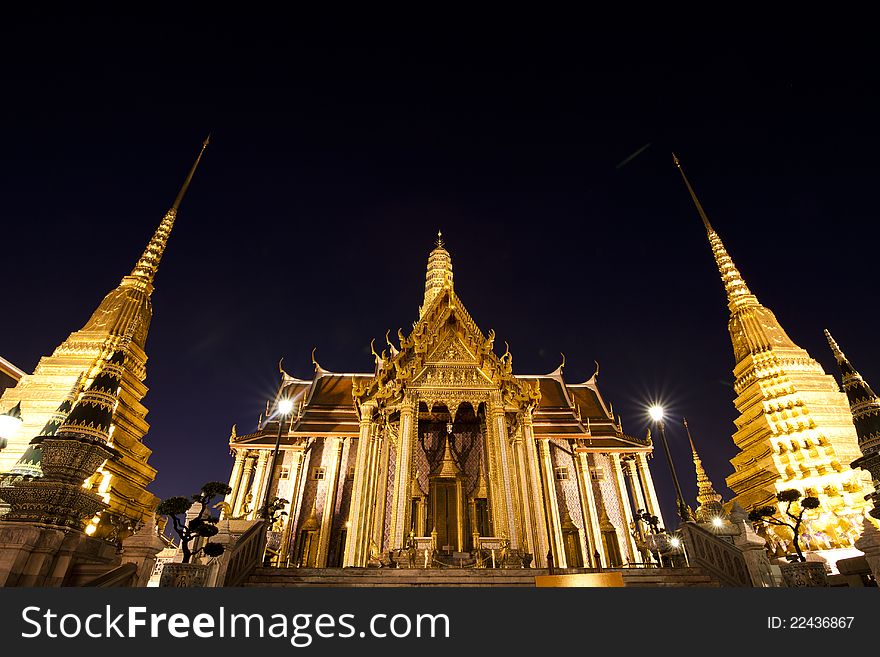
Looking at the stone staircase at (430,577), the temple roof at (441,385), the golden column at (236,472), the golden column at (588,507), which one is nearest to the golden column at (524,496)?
the temple roof at (441,385)

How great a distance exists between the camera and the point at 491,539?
A: 42.1 ft

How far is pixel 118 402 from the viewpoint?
1731cm

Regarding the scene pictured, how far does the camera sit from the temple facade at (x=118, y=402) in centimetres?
1745

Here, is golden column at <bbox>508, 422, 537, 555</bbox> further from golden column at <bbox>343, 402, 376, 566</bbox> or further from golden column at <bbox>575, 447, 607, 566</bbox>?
golden column at <bbox>575, 447, 607, 566</bbox>

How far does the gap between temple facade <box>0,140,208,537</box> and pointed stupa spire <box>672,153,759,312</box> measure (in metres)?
33.2

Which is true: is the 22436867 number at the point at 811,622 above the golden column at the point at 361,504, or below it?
below

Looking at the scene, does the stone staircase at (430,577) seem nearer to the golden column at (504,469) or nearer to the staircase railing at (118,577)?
the staircase railing at (118,577)

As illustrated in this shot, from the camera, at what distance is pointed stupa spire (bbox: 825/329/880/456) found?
8141 mm

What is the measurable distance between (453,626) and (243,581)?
7.21 m

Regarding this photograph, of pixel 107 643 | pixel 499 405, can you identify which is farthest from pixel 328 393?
pixel 107 643

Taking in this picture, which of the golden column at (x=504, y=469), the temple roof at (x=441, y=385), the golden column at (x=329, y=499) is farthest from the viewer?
the golden column at (x=329, y=499)

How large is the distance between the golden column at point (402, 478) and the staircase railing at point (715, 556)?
7.41 meters

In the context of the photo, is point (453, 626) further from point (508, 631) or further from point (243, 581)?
point (243, 581)

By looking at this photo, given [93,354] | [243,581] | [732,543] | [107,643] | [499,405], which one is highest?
[93,354]
